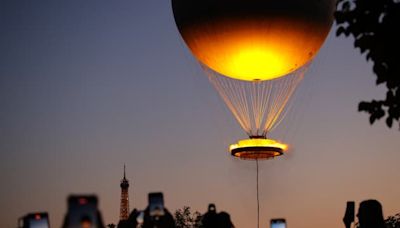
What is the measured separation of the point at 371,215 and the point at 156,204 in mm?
3131

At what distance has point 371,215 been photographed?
1148 cm

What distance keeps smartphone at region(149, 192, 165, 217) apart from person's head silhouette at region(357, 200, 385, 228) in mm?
2925

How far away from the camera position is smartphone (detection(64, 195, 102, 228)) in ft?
25.7

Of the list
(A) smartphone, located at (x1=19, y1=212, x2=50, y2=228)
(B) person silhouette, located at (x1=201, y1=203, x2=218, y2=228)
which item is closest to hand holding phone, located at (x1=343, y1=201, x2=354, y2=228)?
(B) person silhouette, located at (x1=201, y1=203, x2=218, y2=228)

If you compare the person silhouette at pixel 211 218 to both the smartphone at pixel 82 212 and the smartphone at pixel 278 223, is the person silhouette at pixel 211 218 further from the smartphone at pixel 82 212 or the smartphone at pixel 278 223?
the smartphone at pixel 82 212

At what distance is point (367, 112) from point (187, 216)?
54593 mm

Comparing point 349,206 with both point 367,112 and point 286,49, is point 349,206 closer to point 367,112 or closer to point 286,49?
point 367,112

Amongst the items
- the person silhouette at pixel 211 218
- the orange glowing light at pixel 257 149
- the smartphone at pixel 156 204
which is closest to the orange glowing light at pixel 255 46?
the orange glowing light at pixel 257 149

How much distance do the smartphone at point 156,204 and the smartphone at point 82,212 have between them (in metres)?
3.39

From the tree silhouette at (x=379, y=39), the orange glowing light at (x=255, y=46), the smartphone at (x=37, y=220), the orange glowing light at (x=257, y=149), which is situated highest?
the orange glowing light at (x=255, y=46)

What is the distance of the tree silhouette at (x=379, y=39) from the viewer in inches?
408

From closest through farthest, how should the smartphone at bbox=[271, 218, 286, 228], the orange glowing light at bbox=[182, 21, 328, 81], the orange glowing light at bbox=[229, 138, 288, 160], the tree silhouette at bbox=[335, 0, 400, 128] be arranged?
the tree silhouette at bbox=[335, 0, 400, 128], the smartphone at bbox=[271, 218, 286, 228], the orange glowing light at bbox=[182, 21, 328, 81], the orange glowing light at bbox=[229, 138, 288, 160]

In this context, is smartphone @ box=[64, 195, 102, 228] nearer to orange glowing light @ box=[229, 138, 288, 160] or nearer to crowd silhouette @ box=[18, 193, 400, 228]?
crowd silhouette @ box=[18, 193, 400, 228]

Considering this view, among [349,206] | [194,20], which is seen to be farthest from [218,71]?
[349,206]
